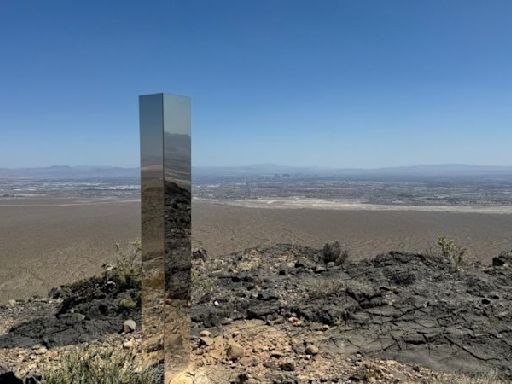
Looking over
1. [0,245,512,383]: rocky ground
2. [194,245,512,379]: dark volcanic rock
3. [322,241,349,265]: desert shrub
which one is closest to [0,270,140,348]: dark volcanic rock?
[0,245,512,383]: rocky ground

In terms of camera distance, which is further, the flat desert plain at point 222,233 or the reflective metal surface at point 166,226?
the flat desert plain at point 222,233

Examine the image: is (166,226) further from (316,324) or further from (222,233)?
(222,233)

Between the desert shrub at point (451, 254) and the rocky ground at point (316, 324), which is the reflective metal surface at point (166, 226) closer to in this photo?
the rocky ground at point (316, 324)

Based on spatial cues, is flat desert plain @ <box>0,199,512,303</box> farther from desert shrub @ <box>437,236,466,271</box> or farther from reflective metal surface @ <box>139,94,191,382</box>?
reflective metal surface @ <box>139,94,191,382</box>

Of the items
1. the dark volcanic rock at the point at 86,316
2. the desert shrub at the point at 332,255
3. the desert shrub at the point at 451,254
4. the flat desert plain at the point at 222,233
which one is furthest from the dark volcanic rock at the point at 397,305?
the flat desert plain at the point at 222,233

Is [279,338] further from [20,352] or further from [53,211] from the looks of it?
[53,211]
